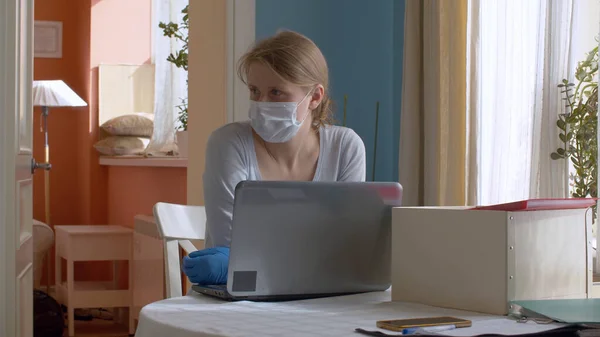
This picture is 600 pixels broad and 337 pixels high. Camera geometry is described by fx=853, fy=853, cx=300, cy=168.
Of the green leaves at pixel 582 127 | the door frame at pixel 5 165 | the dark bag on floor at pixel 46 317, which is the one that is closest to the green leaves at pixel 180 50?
the dark bag on floor at pixel 46 317

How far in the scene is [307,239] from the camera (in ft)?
4.68

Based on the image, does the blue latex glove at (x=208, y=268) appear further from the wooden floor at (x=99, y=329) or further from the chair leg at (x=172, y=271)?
the wooden floor at (x=99, y=329)

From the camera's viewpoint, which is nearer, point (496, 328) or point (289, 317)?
point (496, 328)

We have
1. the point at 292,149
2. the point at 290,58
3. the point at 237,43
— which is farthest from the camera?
the point at 237,43

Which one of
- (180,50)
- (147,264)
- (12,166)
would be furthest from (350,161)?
(180,50)

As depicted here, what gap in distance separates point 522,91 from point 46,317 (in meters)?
2.94

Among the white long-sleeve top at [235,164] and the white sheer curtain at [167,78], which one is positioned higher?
the white sheer curtain at [167,78]

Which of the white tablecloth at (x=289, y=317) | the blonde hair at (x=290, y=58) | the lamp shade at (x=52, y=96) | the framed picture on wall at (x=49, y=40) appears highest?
the framed picture on wall at (x=49, y=40)

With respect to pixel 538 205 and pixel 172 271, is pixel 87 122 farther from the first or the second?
pixel 538 205

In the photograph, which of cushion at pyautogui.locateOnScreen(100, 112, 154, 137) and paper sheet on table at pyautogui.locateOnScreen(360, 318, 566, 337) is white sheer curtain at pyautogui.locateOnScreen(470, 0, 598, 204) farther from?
cushion at pyautogui.locateOnScreen(100, 112, 154, 137)

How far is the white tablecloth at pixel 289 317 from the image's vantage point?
1.16 m

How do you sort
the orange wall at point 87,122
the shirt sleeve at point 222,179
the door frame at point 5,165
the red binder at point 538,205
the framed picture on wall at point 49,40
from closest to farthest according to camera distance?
the red binder at point 538,205 < the shirt sleeve at point 222,179 < the door frame at point 5,165 < the orange wall at point 87,122 < the framed picture on wall at point 49,40

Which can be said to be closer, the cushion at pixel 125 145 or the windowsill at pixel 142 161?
the windowsill at pixel 142 161

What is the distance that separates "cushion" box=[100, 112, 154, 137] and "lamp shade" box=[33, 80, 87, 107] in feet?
0.86
